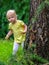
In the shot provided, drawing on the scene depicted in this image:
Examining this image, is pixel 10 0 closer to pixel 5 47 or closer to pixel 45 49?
pixel 5 47

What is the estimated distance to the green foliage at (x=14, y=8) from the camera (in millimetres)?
11188

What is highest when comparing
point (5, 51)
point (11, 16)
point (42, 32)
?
point (11, 16)

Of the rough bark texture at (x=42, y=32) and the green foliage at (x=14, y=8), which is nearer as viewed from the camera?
the rough bark texture at (x=42, y=32)

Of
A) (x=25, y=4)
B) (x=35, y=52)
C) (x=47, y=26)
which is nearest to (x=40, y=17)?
(x=47, y=26)

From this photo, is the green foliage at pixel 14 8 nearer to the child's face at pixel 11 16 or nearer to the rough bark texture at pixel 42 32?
the child's face at pixel 11 16

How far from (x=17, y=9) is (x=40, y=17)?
226 inches

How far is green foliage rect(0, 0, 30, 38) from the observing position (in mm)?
11188

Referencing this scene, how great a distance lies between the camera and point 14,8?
37.8ft

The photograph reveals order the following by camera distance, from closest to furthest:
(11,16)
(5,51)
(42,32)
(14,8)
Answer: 1. (42,32)
2. (11,16)
3. (5,51)
4. (14,8)

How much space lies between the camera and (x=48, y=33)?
5.73 m

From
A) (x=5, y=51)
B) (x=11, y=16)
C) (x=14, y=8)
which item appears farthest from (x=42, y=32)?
(x=14, y=8)

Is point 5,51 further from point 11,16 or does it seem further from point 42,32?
point 42,32

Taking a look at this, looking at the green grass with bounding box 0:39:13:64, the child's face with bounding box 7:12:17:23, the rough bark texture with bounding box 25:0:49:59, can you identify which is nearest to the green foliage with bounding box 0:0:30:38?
the green grass with bounding box 0:39:13:64

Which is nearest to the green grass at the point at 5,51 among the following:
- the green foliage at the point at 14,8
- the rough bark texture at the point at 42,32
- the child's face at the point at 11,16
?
the child's face at the point at 11,16
